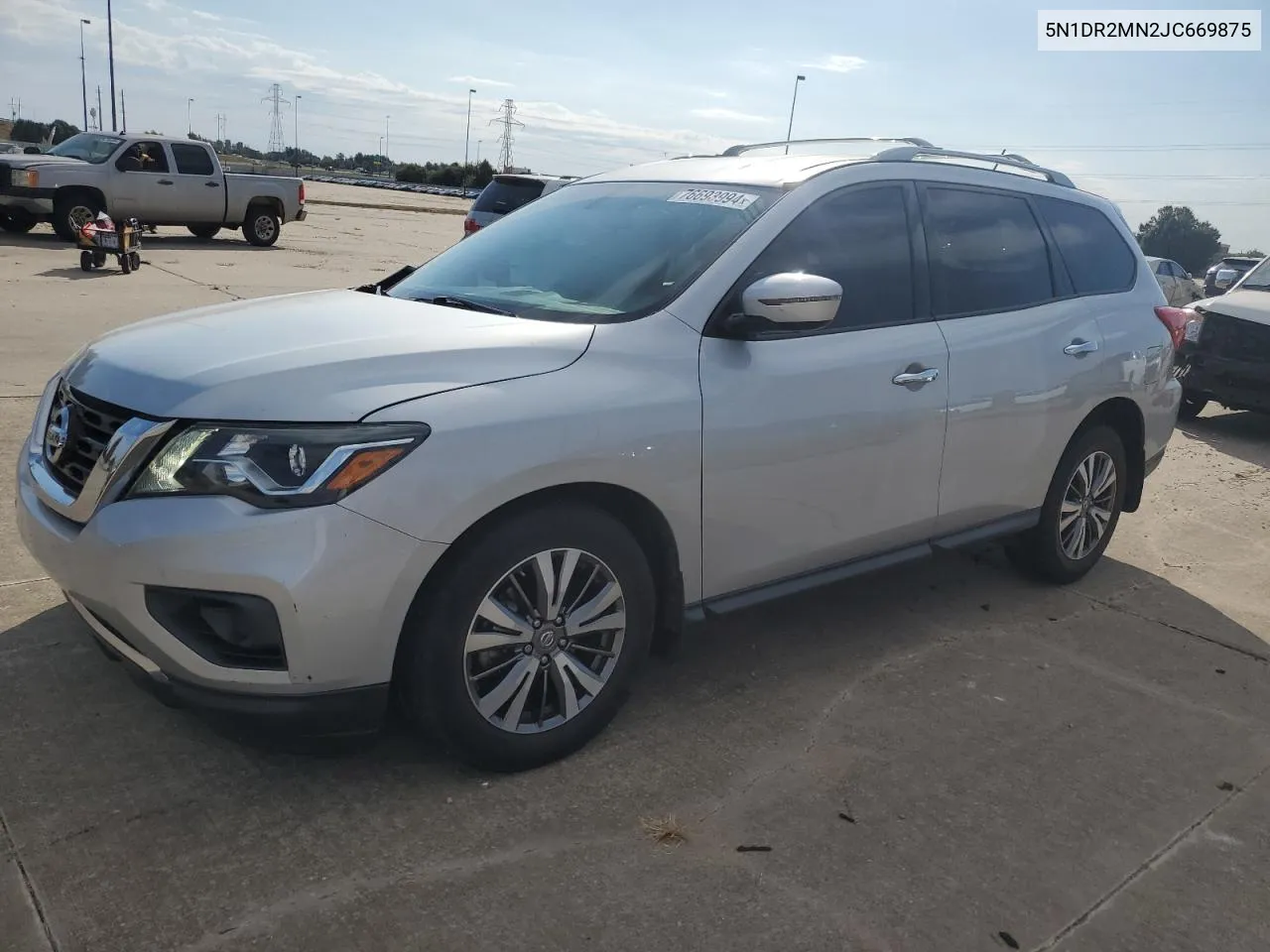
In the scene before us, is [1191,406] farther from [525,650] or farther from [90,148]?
[90,148]

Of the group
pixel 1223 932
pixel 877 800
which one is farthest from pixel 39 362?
pixel 1223 932

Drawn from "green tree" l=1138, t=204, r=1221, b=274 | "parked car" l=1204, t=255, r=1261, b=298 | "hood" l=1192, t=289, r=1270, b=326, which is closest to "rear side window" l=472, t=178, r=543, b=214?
"hood" l=1192, t=289, r=1270, b=326

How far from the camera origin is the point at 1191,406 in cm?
1001

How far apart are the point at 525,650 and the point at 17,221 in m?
18.3

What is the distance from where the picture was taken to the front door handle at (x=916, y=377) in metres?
3.86

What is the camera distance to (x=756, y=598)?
3.63 meters

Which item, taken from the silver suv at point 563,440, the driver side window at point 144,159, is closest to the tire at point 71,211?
the driver side window at point 144,159

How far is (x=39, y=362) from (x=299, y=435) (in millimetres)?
6378

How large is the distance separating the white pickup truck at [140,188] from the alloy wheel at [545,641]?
55.1 ft

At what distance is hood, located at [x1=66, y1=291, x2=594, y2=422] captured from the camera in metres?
2.71

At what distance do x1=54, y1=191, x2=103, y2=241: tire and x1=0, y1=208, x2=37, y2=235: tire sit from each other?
55cm

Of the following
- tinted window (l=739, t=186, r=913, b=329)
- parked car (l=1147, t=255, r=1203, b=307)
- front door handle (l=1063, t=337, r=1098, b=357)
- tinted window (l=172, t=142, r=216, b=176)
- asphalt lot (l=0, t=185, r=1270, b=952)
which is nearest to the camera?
asphalt lot (l=0, t=185, r=1270, b=952)

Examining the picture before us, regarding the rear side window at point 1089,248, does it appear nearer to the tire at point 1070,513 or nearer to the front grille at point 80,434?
the tire at point 1070,513

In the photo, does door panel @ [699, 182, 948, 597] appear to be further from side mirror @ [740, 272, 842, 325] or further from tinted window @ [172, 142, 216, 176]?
tinted window @ [172, 142, 216, 176]
